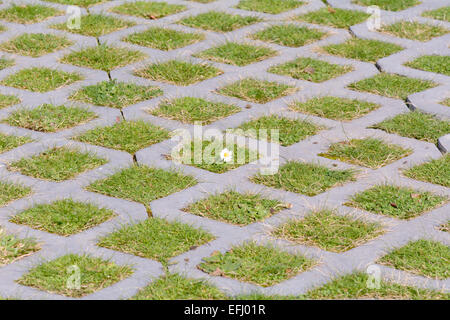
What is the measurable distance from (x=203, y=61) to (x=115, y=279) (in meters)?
2.16

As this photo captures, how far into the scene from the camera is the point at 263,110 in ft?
14.1

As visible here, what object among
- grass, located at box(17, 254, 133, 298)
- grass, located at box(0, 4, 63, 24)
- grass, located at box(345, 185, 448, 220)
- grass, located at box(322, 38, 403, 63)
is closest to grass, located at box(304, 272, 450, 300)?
grass, located at box(345, 185, 448, 220)

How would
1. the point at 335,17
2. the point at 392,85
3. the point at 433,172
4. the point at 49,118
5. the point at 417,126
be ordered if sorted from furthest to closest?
the point at 335,17
the point at 392,85
the point at 49,118
the point at 417,126
the point at 433,172

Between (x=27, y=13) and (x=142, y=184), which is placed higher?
(x=27, y=13)

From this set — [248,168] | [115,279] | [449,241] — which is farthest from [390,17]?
[115,279]

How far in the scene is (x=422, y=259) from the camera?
3051 mm

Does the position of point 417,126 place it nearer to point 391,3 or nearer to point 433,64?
point 433,64

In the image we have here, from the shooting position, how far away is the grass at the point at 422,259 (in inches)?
117

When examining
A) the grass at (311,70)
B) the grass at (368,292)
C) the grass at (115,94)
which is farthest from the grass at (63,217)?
the grass at (311,70)

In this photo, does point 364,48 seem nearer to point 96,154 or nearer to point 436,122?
point 436,122

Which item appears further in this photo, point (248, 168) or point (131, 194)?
point (248, 168)

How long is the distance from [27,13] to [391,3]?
236cm

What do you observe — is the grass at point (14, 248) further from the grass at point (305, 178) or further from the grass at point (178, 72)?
the grass at point (178, 72)

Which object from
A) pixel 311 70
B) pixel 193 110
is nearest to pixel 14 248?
pixel 193 110
